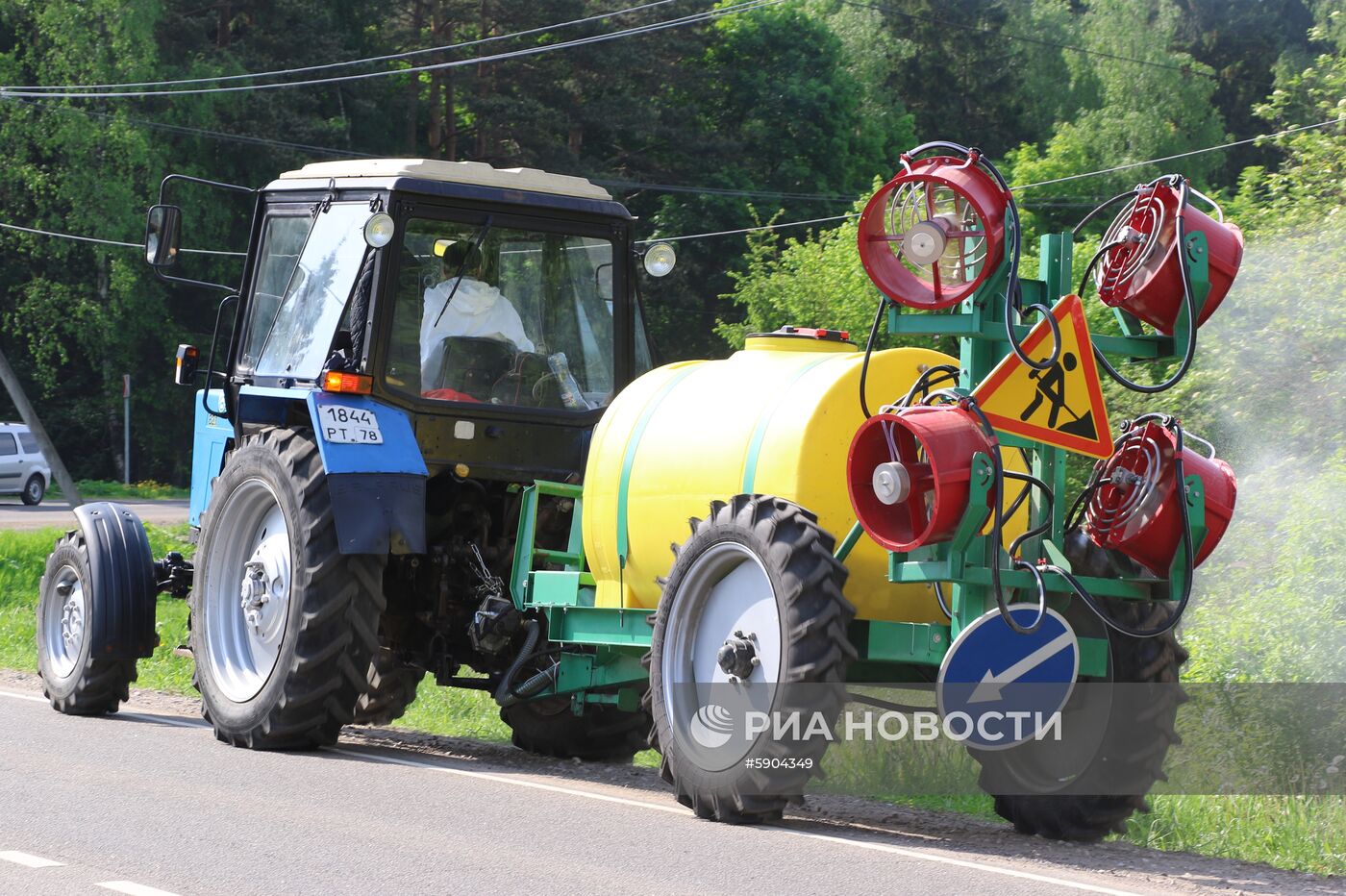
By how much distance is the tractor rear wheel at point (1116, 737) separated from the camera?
25.1ft

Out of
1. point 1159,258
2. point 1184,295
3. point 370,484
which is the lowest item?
point 370,484

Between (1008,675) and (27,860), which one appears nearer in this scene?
(27,860)

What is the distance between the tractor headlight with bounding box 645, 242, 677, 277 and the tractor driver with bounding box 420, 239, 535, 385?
0.83 metres

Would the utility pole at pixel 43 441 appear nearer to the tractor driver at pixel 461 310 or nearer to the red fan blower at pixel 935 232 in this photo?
the tractor driver at pixel 461 310

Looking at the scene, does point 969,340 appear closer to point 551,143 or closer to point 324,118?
point 551,143

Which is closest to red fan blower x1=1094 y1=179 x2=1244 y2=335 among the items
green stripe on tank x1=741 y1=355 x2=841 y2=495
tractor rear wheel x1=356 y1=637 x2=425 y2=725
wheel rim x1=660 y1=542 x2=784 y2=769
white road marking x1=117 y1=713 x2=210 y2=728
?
green stripe on tank x1=741 y1=355 x2=841 y2=495

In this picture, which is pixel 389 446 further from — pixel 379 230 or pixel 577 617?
pixel 577 617

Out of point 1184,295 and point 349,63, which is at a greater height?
point 349,63

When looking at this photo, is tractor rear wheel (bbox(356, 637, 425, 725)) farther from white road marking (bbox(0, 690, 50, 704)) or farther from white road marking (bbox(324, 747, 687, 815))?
white road marking (bbox(0, 690, 50, 704))

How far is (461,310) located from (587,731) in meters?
2.57

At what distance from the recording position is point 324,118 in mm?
49438

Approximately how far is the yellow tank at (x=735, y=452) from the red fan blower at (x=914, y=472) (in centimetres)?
63

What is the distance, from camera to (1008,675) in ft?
23.0

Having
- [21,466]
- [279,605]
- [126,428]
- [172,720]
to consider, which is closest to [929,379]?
[279,605]
